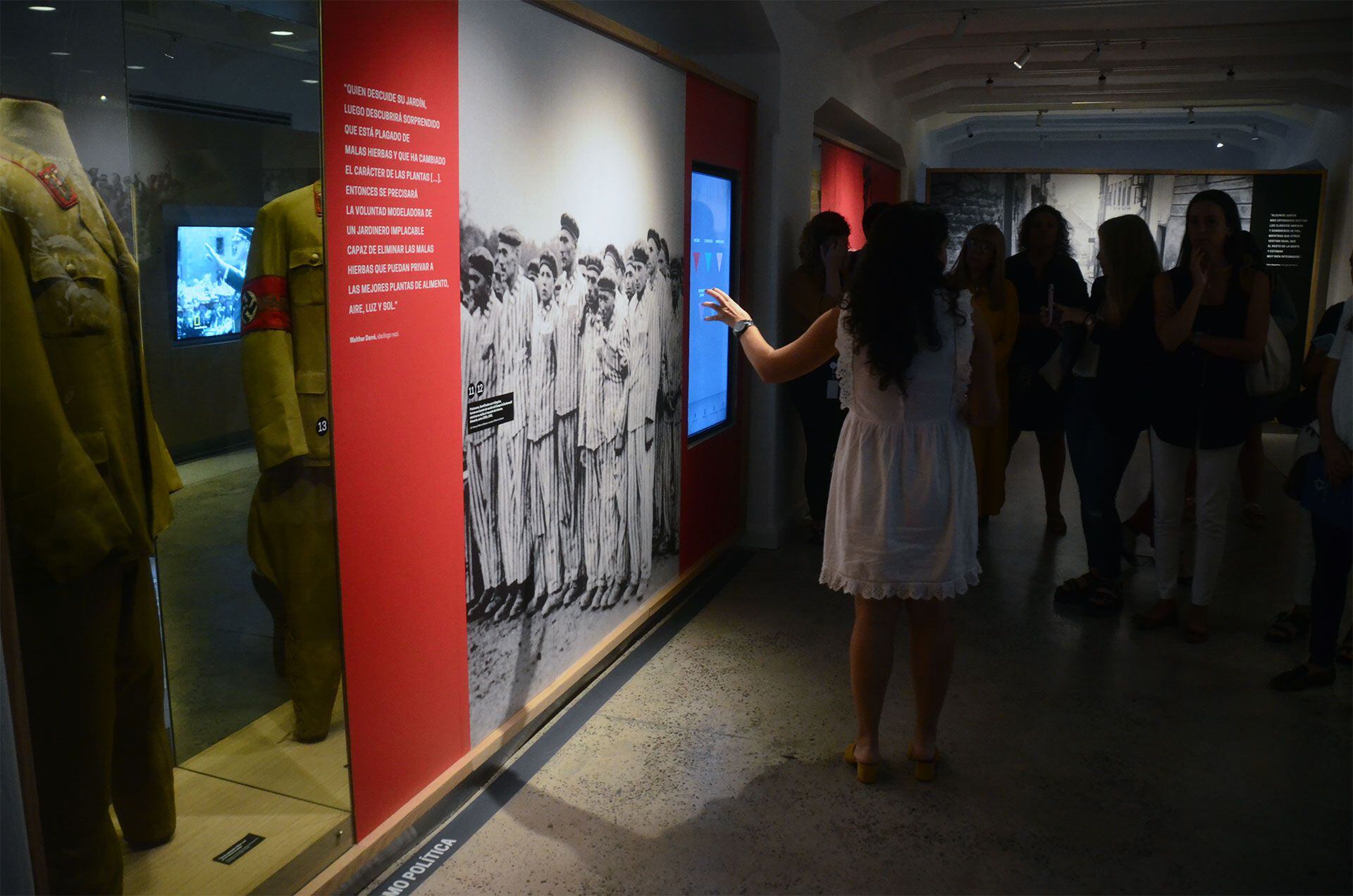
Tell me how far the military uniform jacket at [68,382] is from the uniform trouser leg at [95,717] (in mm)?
85

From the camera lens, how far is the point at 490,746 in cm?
345

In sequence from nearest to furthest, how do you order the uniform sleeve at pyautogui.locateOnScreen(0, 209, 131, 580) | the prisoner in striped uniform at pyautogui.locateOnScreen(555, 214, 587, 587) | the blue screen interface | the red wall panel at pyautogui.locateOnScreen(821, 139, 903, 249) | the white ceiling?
1. the uniform sleeve at pyautogui.locateOnScreen(0, 209, 131, 580)
2. the blue screen interface
3. the prisoner in striped uniform at pyautogui.locateOnScreen(555, 214, 587, 587)
4. the white ceiling
5. the red wall panel at pyautogui.locateOnScreen(821, 139, 903, 249)

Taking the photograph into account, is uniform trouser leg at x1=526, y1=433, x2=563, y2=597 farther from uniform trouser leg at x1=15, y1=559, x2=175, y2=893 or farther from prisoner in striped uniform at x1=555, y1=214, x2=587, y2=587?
uniform trouser leg at x1=15, y1=559, x2=175, y2=893

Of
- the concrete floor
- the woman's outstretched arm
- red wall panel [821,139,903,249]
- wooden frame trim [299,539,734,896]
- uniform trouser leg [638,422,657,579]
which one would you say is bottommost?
the concrete floor

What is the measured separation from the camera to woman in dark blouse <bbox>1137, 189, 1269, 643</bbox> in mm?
4223

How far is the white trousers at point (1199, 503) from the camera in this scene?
4.30 m

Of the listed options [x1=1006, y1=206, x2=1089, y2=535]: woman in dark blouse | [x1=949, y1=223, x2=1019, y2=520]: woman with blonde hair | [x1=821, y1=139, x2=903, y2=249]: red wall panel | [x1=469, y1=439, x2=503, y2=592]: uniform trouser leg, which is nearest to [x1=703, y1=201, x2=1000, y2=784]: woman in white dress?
[x1=469, y1=439, x2=503, y2=592]: uniform trouser leg

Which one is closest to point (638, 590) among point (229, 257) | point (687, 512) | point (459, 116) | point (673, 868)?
point (687, 512)

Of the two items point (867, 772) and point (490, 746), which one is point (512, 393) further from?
point (867, 772)

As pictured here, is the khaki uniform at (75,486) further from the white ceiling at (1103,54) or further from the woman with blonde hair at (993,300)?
the white ceiling at (1103,54)

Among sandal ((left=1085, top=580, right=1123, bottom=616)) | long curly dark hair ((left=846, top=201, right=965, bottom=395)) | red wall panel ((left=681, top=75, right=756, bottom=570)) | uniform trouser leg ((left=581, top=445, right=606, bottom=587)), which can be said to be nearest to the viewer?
long curly dark hair ((left=846, top=201, right=965, bottom=395))

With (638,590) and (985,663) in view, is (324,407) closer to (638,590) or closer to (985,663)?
(638,590)

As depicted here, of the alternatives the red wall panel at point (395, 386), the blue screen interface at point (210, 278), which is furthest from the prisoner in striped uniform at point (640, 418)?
the blue screen interface at point (210, 278)

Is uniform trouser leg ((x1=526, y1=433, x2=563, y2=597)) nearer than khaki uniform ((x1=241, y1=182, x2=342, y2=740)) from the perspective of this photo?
No
